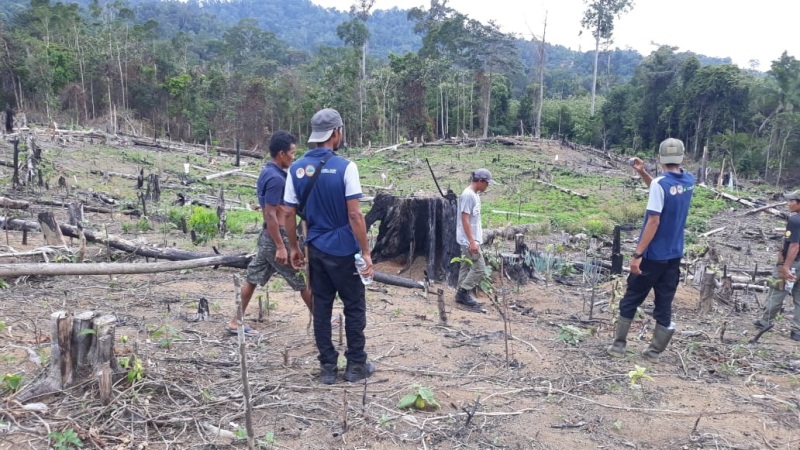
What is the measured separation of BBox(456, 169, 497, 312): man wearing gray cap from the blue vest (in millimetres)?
2560

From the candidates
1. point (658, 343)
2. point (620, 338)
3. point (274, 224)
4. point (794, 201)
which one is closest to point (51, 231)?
point (274, 224)

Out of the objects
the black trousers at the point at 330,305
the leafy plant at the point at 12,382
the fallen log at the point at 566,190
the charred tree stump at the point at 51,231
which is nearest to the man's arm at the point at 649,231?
the black trousers at the point at 330,305

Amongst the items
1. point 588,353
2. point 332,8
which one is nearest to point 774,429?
point 588,353

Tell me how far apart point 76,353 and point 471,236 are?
4348 millimetres

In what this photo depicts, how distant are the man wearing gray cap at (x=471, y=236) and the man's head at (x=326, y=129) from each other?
2524mm

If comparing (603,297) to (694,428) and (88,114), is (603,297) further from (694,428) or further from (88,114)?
(88,114)

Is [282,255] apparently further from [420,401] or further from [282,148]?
[420,401]

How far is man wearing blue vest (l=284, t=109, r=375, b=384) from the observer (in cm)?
399

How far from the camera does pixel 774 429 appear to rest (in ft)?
12.3

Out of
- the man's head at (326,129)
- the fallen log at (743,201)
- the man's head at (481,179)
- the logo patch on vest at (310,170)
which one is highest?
the man's head at (326,129)

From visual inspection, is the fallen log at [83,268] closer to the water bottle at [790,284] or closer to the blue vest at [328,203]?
the blue vest at [328,203]

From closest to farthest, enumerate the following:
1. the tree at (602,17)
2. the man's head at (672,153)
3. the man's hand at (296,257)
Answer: the man's hand at (296,257), the man's head at (672,153), the tree at (602,17)

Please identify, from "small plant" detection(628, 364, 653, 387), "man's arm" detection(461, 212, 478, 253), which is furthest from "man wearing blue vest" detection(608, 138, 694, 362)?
"man's arm" detection(461, 212, 478, 253)

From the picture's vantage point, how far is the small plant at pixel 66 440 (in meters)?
2.97
